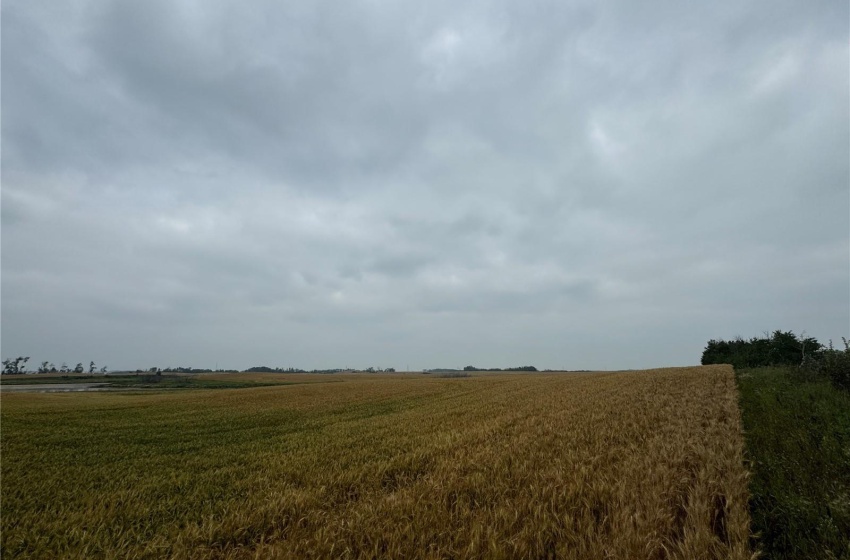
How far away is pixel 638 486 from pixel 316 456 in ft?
24.2

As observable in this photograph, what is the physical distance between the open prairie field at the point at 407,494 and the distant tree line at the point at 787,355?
16.4 m

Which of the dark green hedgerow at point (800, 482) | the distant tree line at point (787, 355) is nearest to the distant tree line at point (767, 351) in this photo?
the distant tree line at point (787, 355)

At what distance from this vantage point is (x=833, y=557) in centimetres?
380

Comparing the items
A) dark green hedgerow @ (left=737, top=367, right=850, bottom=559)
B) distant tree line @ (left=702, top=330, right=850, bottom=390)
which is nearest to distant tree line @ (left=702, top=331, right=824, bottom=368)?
distant tree line @ (left=702, top=330, right=850, bottom=390)

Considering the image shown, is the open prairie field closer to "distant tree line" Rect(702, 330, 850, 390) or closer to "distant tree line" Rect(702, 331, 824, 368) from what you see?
"distant tree line" Rect(702, 330, 850, 390)

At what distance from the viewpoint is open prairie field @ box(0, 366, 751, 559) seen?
4.40 meters

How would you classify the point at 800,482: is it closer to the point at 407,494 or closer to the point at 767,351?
the point at 407,494

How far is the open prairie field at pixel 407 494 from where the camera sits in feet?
14.4

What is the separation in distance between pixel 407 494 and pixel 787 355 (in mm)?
69621

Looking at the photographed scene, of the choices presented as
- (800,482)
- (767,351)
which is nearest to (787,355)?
(767,351)

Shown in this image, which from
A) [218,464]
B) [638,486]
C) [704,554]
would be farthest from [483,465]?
[218,464]

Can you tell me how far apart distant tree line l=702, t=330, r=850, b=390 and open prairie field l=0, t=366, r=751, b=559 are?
16434 mm

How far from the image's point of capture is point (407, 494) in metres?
5.93

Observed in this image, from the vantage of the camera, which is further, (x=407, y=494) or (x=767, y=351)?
(x=767, y=351)
